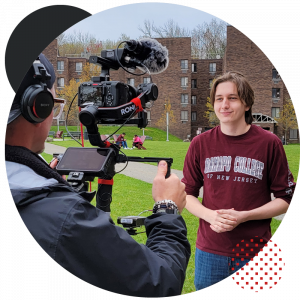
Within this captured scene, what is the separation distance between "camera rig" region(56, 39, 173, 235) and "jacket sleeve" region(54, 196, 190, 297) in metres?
0.42

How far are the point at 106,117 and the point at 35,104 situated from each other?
0.44 m

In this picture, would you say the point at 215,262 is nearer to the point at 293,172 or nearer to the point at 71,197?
the point at 293,172

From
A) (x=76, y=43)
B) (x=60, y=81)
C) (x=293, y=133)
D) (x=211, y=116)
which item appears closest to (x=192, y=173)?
(x=211, y=116)

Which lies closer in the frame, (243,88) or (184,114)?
(243,88)

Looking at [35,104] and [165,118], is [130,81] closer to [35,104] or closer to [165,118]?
[165,118]

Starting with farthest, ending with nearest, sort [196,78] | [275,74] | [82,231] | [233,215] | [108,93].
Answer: [275,74], [196,78], [233,215], [108,93], [82,231]

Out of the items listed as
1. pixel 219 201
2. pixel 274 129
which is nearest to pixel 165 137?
pixel 219 201

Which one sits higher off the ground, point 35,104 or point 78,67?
point 78,67

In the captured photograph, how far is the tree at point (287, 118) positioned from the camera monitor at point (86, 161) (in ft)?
3.45

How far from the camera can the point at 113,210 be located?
234cm

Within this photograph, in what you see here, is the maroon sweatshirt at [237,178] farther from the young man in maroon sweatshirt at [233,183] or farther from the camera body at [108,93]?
the camera body at [108,93]

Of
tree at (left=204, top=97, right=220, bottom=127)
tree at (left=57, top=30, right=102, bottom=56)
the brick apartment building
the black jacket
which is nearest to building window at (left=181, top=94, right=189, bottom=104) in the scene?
the brick apartment building

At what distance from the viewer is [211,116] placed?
2322 mm

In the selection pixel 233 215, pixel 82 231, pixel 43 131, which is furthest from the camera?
pixel 233 215
